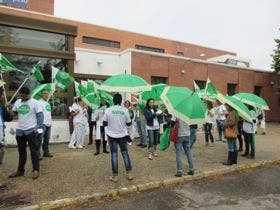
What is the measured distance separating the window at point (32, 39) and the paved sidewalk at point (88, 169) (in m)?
4.04

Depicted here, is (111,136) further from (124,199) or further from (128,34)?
(128,34)

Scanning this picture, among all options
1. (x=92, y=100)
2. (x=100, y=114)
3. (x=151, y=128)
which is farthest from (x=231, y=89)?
(x=151, y=128)

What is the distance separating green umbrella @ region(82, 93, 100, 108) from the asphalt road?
16.9ft

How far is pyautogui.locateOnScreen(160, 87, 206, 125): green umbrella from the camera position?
6648mm

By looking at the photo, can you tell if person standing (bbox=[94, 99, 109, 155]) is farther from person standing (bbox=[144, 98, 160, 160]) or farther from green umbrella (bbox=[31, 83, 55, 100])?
green umbrella (bbox=[31, 83, 55, 100])

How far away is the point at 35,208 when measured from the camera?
5.21 m

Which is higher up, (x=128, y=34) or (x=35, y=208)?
(x=128, y=34)

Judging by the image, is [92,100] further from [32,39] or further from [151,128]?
[32,39]

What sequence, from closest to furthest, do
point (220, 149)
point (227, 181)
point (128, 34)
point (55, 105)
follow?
1. point (227, 181)
2. point (220, 149)
3. point (55, 105)
4. point (128, 34)

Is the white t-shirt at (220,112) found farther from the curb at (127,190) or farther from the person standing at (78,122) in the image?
the person standing at (78,122)

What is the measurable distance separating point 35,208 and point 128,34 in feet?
109

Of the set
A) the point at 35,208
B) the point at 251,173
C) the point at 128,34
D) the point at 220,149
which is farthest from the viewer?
the point at 128,34

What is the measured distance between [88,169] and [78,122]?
3.66 m

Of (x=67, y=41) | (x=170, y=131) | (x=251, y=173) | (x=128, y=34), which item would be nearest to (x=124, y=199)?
(x=170, y=131)
